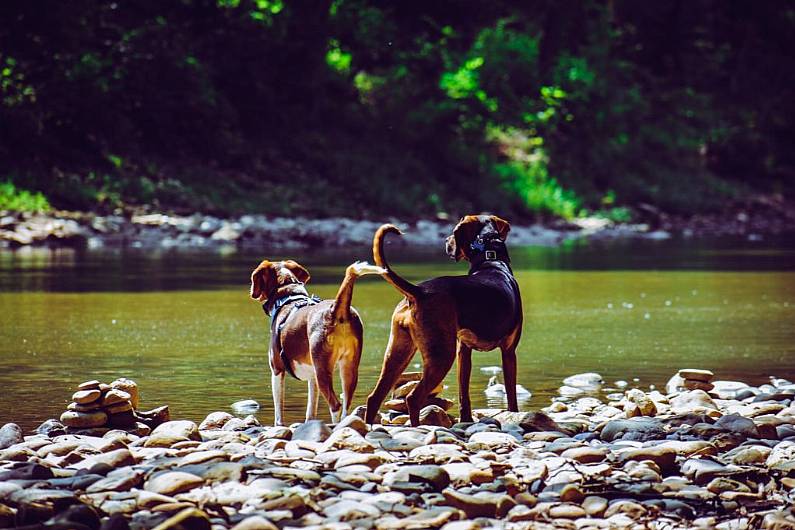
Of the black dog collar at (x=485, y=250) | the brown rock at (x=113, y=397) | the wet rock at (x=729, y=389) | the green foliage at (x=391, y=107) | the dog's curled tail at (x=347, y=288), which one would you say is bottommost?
the wet rock at (x=729, y=389)

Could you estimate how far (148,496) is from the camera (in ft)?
19.2

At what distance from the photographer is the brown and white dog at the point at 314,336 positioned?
8000 millimetres

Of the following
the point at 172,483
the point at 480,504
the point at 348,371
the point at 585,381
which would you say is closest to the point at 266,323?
the point at 585,381

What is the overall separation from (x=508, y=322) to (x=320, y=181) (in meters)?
29.0

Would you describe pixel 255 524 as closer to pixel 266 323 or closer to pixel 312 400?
pixel 312 400

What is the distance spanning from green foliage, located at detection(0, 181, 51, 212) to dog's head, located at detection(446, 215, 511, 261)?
2273 centimetres

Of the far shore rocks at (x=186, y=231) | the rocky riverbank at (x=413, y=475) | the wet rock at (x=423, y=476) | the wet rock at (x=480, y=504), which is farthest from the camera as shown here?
the far shore rocks at (x=186, y=231)

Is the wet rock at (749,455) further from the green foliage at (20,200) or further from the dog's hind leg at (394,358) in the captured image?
the green foliage at (20,200)

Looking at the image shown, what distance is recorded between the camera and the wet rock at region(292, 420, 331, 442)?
7.48 m

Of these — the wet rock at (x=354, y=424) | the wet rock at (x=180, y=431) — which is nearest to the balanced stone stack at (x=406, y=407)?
the wet rock at (x=354, y=424)

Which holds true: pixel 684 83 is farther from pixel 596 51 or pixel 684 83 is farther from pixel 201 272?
pixel 201 272

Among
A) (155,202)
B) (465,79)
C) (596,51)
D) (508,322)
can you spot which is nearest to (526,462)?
(508,322)

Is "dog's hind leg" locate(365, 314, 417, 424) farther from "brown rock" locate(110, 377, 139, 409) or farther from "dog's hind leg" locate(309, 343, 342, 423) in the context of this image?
"brown rock" locate(110, 377, 139, 409)

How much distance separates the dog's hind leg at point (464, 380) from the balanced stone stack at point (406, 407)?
0.13 metres
